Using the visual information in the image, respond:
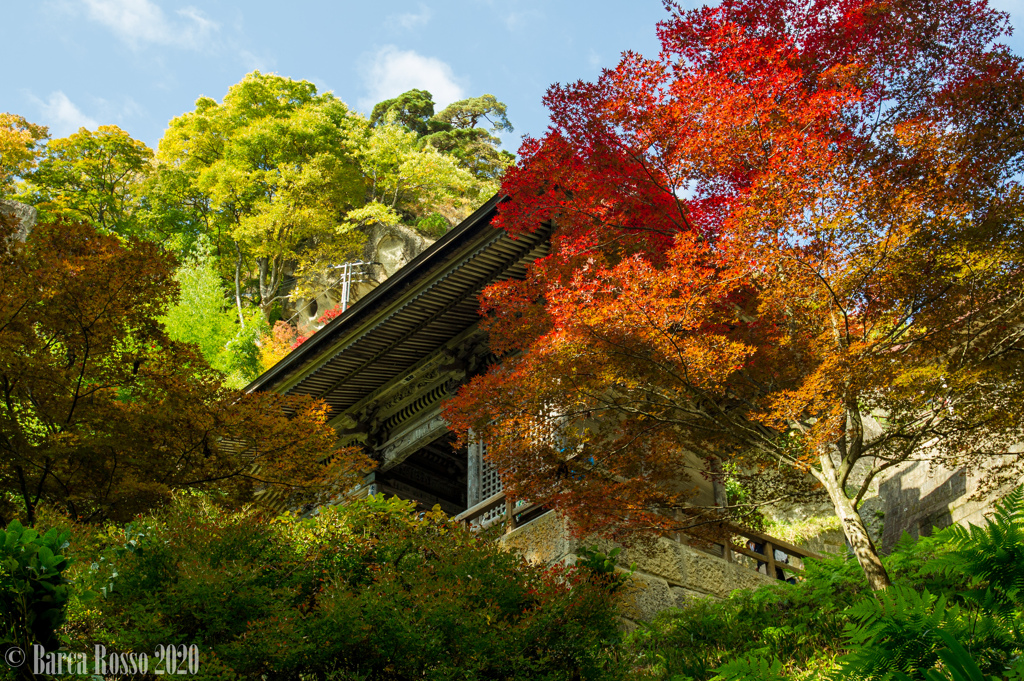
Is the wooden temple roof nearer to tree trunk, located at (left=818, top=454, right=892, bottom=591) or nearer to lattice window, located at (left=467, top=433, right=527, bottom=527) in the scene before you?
lattice window, located at (left=467, top=433, right=527, bottom=527)

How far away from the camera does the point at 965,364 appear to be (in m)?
6.98

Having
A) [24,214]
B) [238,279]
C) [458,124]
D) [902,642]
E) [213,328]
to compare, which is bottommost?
[902,642]

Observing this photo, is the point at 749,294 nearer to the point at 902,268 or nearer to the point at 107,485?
the point at 902,268

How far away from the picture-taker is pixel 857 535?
6.40 metres

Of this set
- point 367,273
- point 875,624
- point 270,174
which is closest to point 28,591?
point 875,624

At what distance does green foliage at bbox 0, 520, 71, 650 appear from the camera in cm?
423

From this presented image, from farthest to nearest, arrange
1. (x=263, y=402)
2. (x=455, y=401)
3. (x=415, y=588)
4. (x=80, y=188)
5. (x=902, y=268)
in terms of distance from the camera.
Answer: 1. (x=80, y=188)
2. (x=263, y=402)
3. (x=455, y=401)
4. (x=902, y=268)
5. (x=415, y=588)

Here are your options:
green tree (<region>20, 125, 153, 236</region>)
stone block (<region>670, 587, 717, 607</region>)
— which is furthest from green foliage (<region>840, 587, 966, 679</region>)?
green tree (<region>20, 125, 153, 236</region>)

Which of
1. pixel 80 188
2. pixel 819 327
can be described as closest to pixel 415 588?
pixel 819 327

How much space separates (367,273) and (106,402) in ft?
65.6

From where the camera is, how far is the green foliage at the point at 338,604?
5.18 m

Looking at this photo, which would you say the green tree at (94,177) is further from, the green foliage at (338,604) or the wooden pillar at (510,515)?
the green foliage at (338,604)

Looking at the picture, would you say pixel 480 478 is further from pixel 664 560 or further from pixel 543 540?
pixel 664 560

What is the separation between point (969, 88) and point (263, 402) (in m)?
7.82
